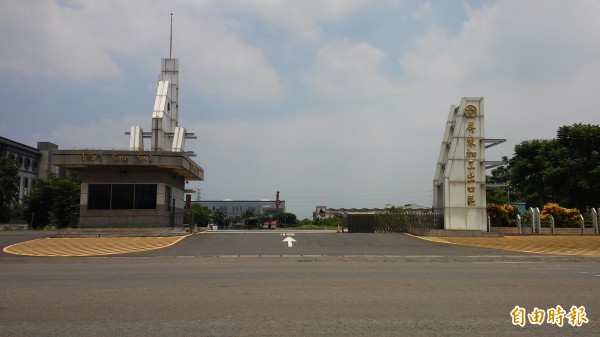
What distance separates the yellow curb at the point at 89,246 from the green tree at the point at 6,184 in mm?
43294

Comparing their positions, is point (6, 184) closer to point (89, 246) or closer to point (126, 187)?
point (126, 187)

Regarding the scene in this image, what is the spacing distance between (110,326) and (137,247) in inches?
646

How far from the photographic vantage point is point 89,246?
22812mm

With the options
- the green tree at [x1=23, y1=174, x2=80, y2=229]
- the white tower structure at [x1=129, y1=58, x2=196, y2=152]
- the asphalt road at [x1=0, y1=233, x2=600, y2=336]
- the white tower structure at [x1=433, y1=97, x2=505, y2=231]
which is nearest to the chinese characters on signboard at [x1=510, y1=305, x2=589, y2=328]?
the asphalt road at [x1=0, y1=233, x2=600, y2=336]

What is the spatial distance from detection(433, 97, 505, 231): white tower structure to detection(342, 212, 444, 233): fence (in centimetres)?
139

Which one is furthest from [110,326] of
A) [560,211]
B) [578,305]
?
[560,211]

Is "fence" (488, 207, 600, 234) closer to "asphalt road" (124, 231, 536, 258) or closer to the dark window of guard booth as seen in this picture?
"asphalt road" (124, 231, 536, 258)

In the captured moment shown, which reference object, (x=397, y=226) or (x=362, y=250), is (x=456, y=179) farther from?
(x=362, y=250)

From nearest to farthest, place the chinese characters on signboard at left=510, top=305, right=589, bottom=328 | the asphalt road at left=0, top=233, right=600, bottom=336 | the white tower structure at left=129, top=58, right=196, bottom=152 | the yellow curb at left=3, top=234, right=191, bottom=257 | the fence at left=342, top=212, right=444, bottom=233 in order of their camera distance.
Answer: the asphalt road at left=0, top=233, right=600, bottom=336 → the chinese characters on signboard at left=510, top=305, right=589, bottom=328 → the yellow curb at left=3, top=234, right=191, bottom=257 → the fence at left=342, top=212, right=444, bottom=233 → the white tower structure at left=129, top=58, right=196, bottom=152

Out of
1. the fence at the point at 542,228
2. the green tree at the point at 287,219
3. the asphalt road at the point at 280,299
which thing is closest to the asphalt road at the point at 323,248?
the asphalt road at the point at 280,299

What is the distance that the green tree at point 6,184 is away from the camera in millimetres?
62312

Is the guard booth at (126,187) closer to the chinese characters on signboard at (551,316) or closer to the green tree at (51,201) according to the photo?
the chinese characters on signboard at (551,316)

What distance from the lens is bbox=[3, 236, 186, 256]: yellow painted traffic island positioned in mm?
20500

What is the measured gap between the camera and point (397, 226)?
3516 cm
